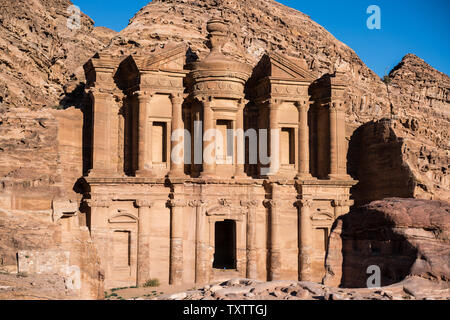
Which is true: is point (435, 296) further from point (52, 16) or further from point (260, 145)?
point (52, 16)

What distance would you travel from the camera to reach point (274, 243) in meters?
26.9

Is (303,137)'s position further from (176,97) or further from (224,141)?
(176,97)

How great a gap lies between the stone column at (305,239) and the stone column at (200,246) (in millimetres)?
5358

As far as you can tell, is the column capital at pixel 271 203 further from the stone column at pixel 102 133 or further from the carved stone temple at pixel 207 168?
the stone column at pixel 102 133

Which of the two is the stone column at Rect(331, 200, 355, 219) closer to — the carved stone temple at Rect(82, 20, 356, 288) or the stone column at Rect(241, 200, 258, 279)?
the carved stone temple at Rect(82, 20, 356, 288)

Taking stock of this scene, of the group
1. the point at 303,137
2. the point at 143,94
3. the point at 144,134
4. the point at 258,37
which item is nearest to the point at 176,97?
the point at 143,94

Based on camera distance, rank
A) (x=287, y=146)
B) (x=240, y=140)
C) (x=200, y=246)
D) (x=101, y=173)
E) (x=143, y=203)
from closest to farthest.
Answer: (x=143, y=203) → (x=101, y=173) → (x=200, y=246) → (x=240, y=140) → (x=287, y=146)

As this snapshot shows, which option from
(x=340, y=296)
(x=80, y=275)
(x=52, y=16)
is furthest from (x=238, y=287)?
(x=52, y=16)

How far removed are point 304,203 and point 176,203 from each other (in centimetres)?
712

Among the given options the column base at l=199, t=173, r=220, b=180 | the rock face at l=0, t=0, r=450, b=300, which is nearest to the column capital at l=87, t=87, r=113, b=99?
the rock face at l=0, t=0, r=450, b=300

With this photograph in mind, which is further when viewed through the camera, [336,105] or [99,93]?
[336,105]

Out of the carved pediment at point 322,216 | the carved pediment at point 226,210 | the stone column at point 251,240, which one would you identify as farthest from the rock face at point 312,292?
the carved pediment at point 322,216

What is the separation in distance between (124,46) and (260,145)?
10.4 metres

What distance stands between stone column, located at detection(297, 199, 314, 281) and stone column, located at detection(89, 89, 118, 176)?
417 inches
